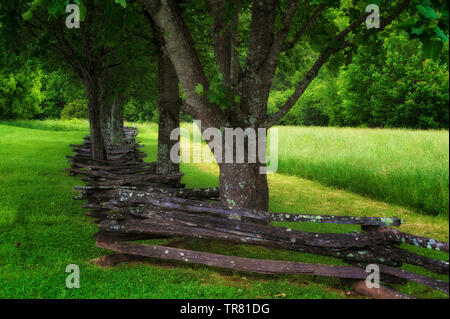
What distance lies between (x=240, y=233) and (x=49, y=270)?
2495 millimetres

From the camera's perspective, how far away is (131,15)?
785 cm

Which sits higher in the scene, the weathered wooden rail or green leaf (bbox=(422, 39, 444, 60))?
green leaf (bbox=(422, 39, 444, 60))

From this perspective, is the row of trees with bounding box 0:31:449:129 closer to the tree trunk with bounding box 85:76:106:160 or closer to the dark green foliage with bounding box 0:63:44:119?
the dark green foliage with bounding box 0:63:44:119

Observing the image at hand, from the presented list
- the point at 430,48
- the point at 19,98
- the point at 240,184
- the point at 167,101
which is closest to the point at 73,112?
the point at 19,98

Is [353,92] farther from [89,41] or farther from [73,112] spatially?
[73,112]

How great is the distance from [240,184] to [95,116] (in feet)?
26.6

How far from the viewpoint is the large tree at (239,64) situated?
5.67 metres

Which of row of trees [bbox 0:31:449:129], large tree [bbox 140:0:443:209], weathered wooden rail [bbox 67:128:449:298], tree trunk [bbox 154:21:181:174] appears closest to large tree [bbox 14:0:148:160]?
tree trunk [bbox 154:21:181:174]

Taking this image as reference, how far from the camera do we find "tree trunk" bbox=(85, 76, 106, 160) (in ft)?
40.6

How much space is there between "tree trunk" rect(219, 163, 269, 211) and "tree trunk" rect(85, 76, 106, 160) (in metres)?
7.76

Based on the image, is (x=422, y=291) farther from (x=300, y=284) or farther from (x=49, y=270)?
(x=49, y=270)

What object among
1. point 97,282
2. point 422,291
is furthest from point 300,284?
point 97,282

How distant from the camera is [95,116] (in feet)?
41.8

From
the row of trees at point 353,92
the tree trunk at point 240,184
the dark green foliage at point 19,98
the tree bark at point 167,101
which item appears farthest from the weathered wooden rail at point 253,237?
the dark green foliage at point 19,98
